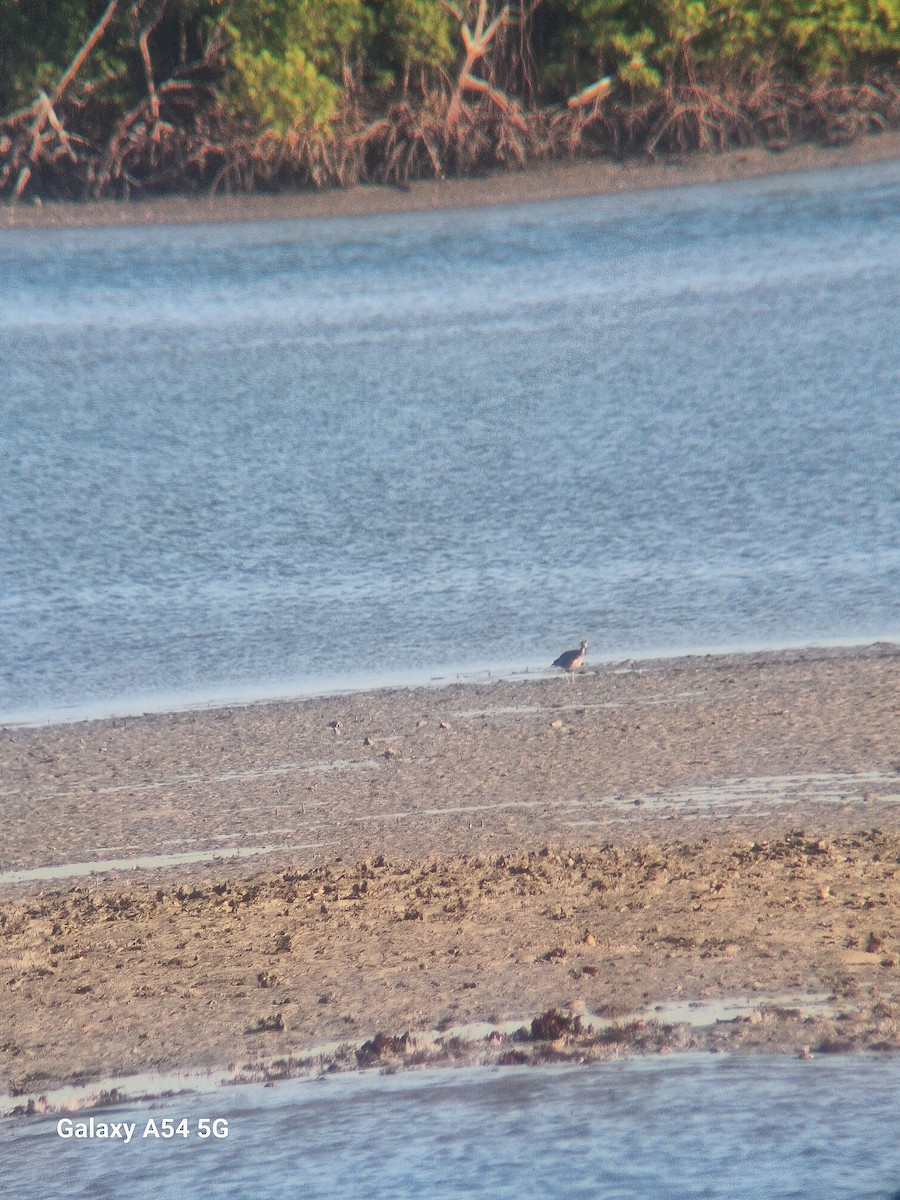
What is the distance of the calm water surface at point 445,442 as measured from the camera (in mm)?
7418

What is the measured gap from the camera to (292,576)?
8.48 m

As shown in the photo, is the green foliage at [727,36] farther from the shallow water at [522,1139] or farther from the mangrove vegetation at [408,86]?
the shallow water at [522,1139]

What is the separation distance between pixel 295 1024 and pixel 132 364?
1043cm

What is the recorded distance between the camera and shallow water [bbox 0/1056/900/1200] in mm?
2979

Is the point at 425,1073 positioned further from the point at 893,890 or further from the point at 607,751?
the point at 607,751

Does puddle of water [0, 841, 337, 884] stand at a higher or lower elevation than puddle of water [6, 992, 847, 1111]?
lower

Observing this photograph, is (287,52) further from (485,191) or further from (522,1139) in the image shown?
(522,1139)

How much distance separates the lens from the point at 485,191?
19922 millimetres

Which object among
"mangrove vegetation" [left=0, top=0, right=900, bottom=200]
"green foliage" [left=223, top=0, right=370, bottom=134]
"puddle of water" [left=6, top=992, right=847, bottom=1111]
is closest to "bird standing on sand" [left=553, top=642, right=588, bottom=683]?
"puddle of water" [left=6, top=992, right=847, bottom=1111]

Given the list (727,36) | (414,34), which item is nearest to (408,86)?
(414,34)

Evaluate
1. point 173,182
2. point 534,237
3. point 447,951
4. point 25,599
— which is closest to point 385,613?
point 25,599

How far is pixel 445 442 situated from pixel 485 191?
9.65 metres

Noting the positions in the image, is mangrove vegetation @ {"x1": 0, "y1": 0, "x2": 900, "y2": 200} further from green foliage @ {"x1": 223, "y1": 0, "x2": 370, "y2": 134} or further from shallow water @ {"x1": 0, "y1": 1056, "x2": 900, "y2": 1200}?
shallow water @ {"x1": 0, "y1": 1056, "x2": 900, "y2": 1200}

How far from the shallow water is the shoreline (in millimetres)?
16769
